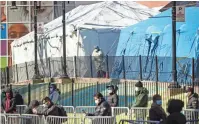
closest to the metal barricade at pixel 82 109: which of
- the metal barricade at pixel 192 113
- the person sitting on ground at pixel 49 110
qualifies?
the person sitting on ground at pixel 49 110

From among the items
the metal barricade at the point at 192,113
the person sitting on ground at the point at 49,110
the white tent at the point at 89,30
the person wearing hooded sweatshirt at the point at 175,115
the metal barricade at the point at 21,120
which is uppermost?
the white tent at the point at 89,30

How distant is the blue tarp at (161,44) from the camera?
1093 inches

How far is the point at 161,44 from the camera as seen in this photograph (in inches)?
1200

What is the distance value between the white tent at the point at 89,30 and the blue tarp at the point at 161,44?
242cm

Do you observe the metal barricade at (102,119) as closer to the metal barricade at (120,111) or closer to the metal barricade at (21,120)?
the metal barricade at (21,120)

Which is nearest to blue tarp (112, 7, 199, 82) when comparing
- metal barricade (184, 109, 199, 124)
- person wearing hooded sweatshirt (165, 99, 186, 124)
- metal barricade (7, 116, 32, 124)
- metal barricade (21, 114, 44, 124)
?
metal barricade (184, 109, 199, 124)

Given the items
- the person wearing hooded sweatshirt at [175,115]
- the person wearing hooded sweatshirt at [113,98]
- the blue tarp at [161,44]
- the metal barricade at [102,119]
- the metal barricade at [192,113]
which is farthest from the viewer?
the blue tarp at [161,44]

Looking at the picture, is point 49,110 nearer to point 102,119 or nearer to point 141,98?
point 102,119

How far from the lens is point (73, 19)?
4025cm

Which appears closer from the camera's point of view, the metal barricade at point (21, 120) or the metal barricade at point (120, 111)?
the metal barricade at point (21, 120)

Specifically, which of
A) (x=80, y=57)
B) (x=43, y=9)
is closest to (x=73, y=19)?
(x=80, y=57)

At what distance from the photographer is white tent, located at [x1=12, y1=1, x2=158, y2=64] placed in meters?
36.1

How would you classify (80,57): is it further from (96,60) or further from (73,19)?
(73,19)

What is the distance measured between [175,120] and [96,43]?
26948mm
